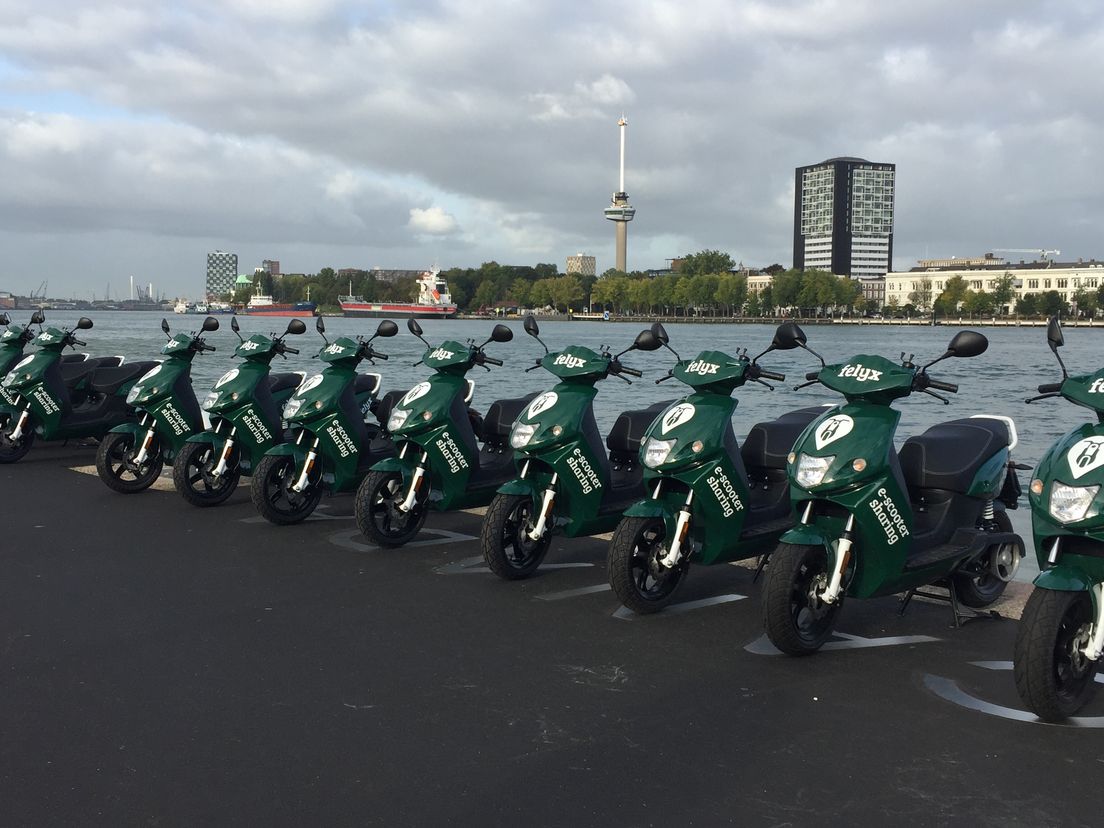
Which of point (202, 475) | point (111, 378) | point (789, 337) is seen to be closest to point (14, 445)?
point (111, 378)

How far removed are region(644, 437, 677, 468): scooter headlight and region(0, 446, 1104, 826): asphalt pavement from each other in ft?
2.21

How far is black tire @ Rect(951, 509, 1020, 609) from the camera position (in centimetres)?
496

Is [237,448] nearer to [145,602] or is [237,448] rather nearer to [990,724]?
[145,602]

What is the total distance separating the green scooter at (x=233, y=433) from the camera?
24.3 feet

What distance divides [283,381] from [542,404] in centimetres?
351

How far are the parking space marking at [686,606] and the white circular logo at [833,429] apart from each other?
104 centimetres

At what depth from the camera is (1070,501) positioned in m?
3.57

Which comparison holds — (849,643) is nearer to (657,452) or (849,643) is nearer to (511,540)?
(657,452)

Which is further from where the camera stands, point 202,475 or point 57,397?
point 57,397

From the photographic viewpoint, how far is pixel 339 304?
108 m

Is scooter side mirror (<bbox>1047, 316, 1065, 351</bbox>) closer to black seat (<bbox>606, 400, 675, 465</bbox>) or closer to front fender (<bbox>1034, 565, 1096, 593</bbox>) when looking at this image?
front fender (<bbox>1034, 565, 1096, 593</bbox>)

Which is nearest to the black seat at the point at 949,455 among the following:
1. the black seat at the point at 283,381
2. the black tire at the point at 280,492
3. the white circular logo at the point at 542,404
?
the white circular logo at the point at 542,404

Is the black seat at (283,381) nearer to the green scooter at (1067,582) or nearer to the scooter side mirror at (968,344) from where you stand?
the scooter side mirror at (968,344)

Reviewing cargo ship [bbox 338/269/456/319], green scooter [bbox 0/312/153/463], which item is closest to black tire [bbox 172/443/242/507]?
green scooter [bbox 0/312/153/463]
